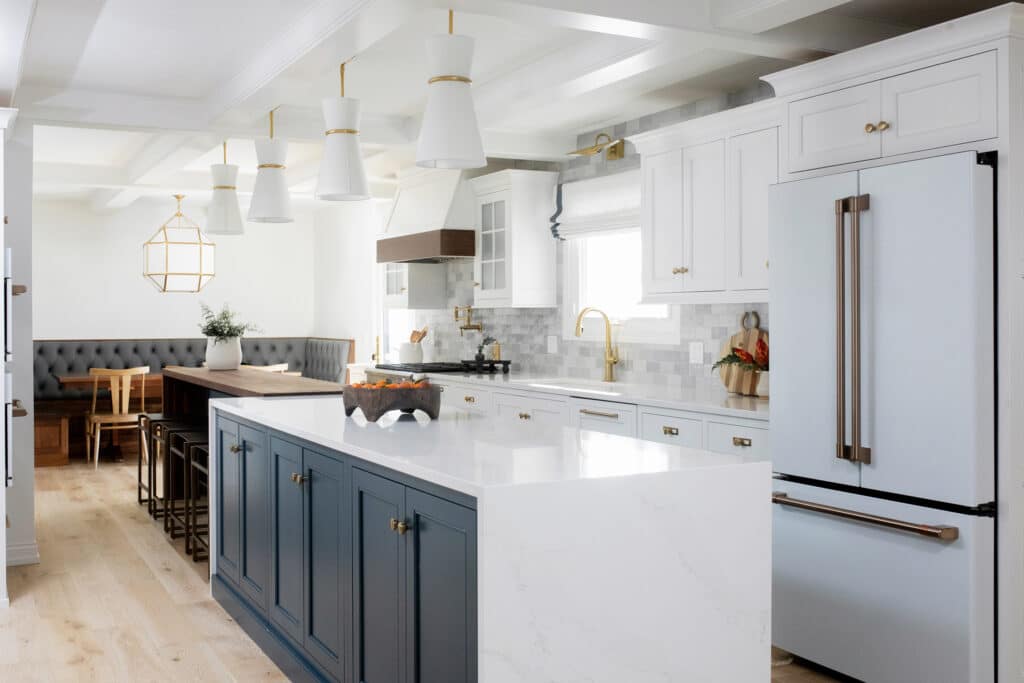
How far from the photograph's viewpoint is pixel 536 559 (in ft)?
6.95

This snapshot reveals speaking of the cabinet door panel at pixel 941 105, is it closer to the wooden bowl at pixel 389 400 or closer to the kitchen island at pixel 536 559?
the kitchen island at pixel 536 559

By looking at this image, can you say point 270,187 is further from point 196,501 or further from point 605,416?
point 605,416

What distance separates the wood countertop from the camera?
471 centimetres

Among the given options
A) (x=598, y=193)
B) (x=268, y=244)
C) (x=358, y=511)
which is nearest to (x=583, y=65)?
(x=598, y=193)

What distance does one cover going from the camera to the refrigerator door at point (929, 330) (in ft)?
9.32

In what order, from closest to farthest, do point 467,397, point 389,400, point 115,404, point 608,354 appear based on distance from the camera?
point 389,400
point 608,354
point 467,397
point 115,404

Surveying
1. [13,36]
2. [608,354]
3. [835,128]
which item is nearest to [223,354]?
[608,354]

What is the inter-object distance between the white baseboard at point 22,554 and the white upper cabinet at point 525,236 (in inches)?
120

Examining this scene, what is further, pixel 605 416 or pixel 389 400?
pixel 605 416

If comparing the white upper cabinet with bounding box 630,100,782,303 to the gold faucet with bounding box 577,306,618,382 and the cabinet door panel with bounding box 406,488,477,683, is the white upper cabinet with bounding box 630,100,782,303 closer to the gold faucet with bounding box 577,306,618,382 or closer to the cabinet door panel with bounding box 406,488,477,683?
the gold faucet with bounding box 577,306,618,382

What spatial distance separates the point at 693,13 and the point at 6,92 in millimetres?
3054

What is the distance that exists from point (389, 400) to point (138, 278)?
7568 mm

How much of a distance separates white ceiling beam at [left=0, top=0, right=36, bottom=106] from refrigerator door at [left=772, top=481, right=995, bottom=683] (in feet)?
10.1

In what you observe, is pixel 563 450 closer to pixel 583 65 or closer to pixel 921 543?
pixel 921 543
